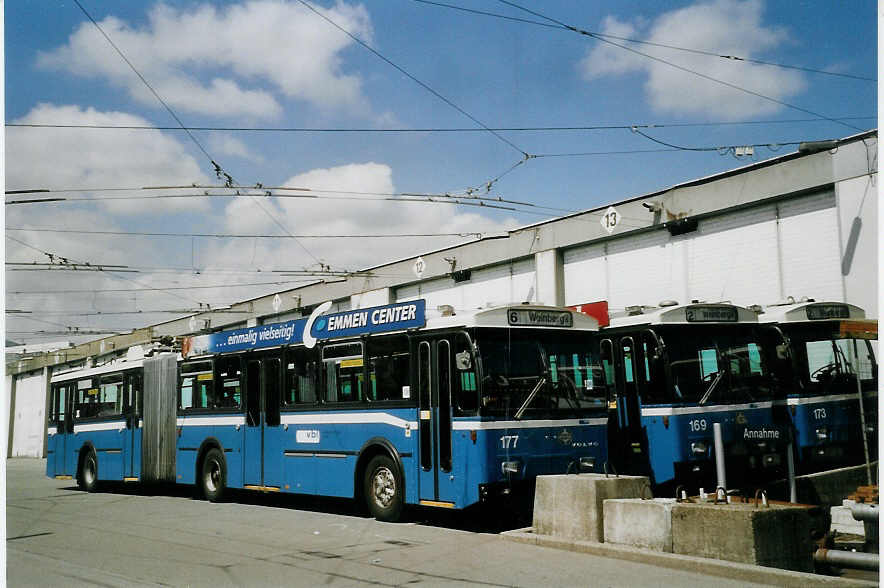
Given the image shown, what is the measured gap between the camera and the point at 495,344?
1135 centimetres

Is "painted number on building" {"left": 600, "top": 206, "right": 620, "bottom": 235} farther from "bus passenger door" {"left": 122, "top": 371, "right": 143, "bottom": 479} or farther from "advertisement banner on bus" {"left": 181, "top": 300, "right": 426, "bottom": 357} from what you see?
"bus passenger door" {"left": 122, "top": 371, "right": 143, "bottom": 479}

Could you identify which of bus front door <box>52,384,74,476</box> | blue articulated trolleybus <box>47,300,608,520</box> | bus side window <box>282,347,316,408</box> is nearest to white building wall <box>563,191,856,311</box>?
blue articulated trolleybus <box>47,300,608,520</box>

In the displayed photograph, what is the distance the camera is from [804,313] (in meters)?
14.6

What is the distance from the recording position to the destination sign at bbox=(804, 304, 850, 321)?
14.7 metres

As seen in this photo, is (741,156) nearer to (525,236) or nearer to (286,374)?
(286,374)

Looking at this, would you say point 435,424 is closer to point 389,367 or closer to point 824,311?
point 389,367

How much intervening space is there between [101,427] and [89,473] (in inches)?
50.1

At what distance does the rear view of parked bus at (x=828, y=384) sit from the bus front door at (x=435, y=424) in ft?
19.9

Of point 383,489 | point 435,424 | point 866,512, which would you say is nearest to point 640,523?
point 866,512

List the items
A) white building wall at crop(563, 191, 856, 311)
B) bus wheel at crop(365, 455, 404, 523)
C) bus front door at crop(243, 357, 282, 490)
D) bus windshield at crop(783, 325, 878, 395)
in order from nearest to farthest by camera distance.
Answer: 1. bus wheel at crop(365, 455, 404, 523)
2. bus windshield at crop(783, 325, 878, 395)
3. bus front door at crop(243, 357, 282, 490)
4. white building wall at crop(563, 191, 856, 311)

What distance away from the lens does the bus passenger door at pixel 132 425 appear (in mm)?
18828

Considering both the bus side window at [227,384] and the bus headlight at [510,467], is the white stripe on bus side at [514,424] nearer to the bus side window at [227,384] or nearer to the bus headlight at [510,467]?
the bus headlight at [510,467]

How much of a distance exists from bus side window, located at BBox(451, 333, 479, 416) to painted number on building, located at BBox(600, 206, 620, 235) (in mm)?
13581

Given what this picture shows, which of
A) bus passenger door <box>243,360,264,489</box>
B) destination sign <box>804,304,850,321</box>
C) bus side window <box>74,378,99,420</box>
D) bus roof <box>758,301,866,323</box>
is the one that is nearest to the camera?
bus roof <box>758,301,866,323</box>
